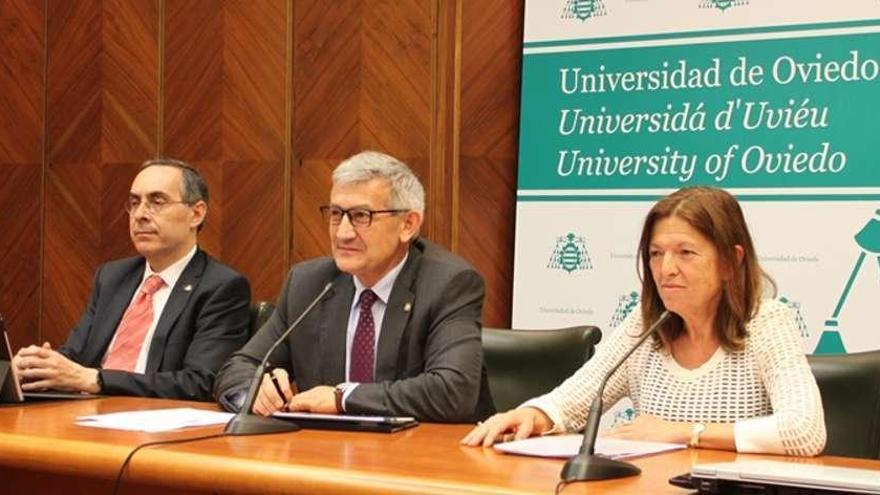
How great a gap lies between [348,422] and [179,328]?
1.39m

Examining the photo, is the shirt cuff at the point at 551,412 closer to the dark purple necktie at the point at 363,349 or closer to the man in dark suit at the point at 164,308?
the dark purple necktie at the point at 363,349

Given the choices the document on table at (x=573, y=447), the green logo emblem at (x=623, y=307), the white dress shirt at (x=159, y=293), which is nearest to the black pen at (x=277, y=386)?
the document on table at (x=573, y=447)

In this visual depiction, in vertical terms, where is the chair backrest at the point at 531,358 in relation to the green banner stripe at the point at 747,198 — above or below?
below

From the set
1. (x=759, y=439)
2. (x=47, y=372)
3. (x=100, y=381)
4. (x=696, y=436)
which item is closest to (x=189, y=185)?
(x=100, y=381)

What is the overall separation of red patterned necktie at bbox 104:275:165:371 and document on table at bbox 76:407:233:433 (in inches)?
42.7

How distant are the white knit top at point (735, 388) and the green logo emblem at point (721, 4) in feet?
5.90

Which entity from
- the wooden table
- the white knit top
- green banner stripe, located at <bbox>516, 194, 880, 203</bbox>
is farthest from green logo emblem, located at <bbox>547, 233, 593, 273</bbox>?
the wooden table

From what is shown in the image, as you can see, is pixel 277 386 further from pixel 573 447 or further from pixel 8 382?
pixel 573 447

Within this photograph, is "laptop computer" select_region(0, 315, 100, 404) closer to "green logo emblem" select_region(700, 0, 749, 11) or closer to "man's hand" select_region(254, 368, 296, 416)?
"man's hand" select_region(254, 368, 296, 416)

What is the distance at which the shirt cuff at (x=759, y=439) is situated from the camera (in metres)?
2.69

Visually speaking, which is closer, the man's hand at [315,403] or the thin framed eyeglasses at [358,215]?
the man's hand at [315,403]

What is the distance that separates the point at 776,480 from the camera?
2.06 m

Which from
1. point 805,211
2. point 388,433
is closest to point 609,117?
point 805,211

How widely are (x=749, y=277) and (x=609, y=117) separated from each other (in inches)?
76.0
